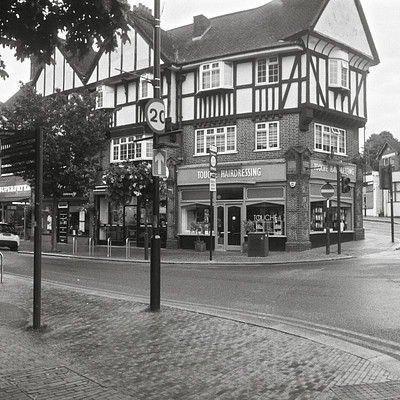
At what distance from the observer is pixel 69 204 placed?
31281mm

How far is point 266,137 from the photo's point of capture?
2362 centimetres

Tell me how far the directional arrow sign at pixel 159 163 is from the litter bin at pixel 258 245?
482 inches

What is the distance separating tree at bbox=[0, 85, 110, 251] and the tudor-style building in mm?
3186

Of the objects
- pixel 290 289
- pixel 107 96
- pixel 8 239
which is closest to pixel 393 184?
pixel 107 96

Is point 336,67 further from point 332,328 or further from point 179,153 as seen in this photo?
point 332,328

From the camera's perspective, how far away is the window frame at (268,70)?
922 inches

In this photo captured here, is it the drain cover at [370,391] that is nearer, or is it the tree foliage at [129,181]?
the drain cover at [370,391]

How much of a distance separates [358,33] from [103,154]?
15677 mm

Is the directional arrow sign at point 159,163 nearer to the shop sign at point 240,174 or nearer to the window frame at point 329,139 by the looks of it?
the shop sign at point 240,174

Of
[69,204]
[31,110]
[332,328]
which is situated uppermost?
[31,110]

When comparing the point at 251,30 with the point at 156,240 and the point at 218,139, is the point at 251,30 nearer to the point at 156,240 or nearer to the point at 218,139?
the point at 218,139

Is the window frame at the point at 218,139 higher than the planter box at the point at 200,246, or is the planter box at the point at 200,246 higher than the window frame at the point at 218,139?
the window frame at the point at 218,139

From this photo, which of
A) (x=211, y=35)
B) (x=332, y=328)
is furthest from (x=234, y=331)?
(x=211, y=35)

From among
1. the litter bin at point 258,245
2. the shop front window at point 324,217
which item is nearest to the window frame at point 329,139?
the shop front window at point 324,217
